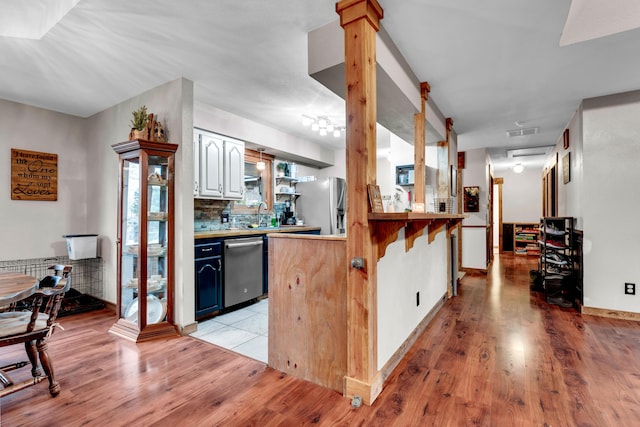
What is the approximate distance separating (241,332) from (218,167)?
1.95 meters

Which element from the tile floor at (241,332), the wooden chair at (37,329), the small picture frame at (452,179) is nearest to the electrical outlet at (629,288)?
the small picture frame at (452,179)

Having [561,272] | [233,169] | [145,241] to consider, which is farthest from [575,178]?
[145,241]

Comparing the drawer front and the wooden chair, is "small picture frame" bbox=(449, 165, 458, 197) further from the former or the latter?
the wooden chair

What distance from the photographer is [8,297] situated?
1.60 m

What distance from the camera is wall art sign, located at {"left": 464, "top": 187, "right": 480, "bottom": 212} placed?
582 cm

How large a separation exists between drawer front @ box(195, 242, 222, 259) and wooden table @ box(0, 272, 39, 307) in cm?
128

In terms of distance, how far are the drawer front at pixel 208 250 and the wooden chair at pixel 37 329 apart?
1.18 meters

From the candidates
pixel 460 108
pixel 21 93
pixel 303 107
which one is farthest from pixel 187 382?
pixel 460 108

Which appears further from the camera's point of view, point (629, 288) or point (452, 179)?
point (452, 179)

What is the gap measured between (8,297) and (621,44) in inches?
175

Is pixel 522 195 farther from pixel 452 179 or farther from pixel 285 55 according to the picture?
pixel 285 55

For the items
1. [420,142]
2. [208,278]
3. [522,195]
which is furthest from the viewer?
[522,195]

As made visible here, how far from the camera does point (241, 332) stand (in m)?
2.96

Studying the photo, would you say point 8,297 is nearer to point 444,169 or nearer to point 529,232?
point 444,169
